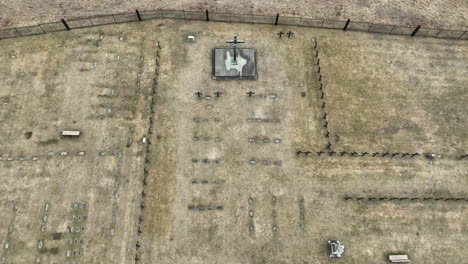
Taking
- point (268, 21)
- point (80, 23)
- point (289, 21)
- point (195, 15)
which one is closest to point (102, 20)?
point (80, 23)

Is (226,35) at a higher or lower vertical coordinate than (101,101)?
higher

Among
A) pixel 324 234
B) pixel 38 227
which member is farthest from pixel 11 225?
pixel 324 234

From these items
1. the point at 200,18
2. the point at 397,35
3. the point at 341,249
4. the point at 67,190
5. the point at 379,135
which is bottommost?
the point at 341,249

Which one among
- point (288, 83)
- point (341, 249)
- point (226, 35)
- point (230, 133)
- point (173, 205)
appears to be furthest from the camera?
point (226, 35)

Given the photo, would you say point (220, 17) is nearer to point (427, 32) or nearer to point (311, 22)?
point (311, 22)

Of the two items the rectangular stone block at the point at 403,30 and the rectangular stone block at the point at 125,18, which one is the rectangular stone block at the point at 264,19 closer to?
the rectangular stone block at the point at 125,18

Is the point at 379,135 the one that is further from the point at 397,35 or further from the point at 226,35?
the point at 226,35

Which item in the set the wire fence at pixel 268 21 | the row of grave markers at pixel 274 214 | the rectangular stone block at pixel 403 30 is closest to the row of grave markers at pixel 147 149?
the wire fence at pixel 268 21

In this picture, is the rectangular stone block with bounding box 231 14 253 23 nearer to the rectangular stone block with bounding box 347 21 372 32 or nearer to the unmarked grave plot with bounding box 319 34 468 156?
the unmarked grave plot with bounding box 319 34 468 156
